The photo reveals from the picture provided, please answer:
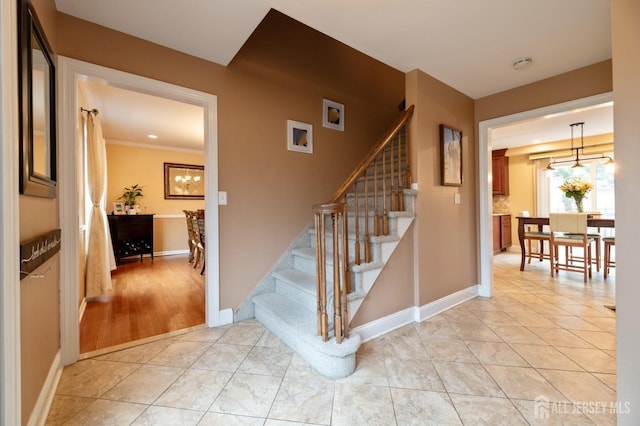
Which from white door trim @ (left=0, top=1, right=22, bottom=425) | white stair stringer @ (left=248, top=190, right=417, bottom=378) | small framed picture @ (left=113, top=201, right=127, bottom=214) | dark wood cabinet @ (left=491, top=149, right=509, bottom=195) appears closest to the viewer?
white door trim @ (left=0, top=1, right=22, bottom=425)

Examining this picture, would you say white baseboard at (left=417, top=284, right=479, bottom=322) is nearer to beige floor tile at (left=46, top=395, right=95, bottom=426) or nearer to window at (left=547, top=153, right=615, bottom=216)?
beige floor tile at (left=46, top=395, right=95, bottom=426)

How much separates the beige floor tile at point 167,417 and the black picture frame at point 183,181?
5.38 m

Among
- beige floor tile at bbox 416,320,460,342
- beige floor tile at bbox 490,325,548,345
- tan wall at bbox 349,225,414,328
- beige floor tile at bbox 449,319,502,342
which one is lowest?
beige floor tile at bbox 416,320,460,342

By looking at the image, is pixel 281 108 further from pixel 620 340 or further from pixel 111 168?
pixel 111 168

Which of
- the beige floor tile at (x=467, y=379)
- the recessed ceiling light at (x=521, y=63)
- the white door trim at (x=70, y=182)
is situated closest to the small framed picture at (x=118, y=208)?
the white door trim at (x=70, y=182)

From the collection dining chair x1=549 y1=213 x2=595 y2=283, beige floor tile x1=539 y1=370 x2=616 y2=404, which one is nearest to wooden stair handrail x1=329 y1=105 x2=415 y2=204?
beige floor tile x1=539 y1=370 x2=616 y2=404

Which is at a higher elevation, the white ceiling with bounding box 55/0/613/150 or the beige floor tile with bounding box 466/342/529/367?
the white ceiling with bounding box 55/0/613/150

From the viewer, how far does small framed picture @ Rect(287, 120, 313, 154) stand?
270 centimetres

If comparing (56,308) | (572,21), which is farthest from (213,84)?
(572,21)

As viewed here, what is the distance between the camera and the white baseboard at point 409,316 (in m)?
2.09

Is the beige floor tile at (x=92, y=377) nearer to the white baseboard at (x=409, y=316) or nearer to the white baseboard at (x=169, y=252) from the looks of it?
the white baseboard at (x=409, y=316)

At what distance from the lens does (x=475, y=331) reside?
221cm

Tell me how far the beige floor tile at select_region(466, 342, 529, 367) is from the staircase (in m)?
0.86

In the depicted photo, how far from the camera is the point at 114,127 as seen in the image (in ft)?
14.9
